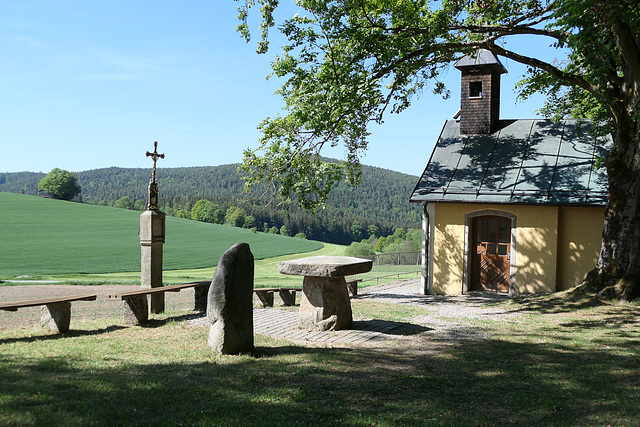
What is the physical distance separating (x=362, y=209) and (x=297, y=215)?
69.9 ft

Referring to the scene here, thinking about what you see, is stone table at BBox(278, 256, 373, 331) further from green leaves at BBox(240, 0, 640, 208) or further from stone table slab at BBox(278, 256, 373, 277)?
green leaves at BBox(240, 0, 640, 208)

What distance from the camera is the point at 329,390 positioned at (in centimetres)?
530

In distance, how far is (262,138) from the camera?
619 inches

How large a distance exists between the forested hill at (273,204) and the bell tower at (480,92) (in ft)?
155

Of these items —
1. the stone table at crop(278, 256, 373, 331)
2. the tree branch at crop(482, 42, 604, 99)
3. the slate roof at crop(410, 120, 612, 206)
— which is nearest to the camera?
the stone table at crop(278, 256, 373, 331)

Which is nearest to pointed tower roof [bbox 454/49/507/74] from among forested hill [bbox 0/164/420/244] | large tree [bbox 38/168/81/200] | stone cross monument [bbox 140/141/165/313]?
stone cross monument [bbox 140/141/165/313]

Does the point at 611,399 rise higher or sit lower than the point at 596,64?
lower

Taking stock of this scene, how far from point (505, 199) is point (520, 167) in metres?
1.71

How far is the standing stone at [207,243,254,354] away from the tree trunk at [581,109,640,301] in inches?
356

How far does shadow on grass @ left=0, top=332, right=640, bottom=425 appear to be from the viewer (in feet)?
14.4

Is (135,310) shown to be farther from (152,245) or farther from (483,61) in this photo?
(483,61)

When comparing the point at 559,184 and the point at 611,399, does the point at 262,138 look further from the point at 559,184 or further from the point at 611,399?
the point at 611,399

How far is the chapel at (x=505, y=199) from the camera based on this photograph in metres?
14.6

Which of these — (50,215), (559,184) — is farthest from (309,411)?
(50,215)
